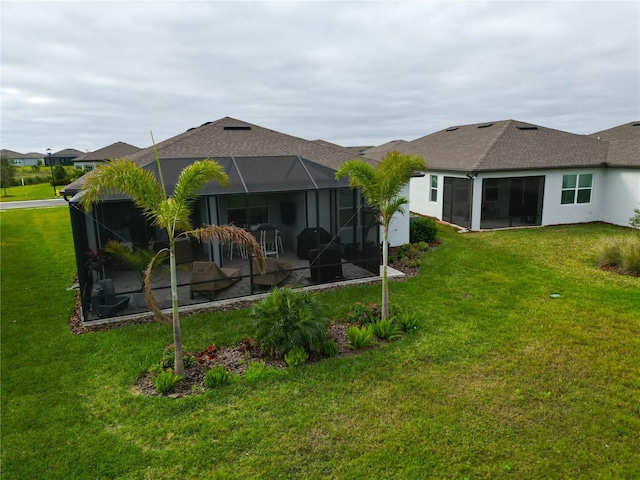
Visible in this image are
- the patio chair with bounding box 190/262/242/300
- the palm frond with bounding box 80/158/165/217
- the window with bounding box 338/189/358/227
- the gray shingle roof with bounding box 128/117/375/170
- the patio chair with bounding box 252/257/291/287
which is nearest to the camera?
the palm frond with bounding box 80/158/165/217

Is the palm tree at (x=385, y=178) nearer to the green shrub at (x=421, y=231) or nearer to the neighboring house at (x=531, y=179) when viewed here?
the green shrub at (x=421, y=231)

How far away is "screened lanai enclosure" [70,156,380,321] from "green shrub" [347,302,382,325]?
Answer: 8.06 ft

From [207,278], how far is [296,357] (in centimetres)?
389

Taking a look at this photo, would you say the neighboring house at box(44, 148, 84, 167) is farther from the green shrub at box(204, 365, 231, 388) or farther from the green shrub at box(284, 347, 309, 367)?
the green shrub at box(284, 347, 309, 367)

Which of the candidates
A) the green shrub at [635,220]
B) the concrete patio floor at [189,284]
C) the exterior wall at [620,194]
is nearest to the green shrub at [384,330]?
the concrete patio floor at [189,284]

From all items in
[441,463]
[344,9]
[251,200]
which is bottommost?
[441,463]

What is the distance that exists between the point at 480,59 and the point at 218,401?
61.1 feet

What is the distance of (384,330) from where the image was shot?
758 cm

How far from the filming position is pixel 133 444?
483 cm

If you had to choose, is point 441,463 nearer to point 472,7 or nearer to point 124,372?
point 124,372

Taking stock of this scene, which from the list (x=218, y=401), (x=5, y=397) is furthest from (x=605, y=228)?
(x=5, y=397)

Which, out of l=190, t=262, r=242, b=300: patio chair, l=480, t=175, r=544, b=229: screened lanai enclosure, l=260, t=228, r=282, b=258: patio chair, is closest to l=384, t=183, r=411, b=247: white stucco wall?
l=260, t=228, r=282, b=258: patio chair

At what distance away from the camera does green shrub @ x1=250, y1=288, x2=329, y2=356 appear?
674cm

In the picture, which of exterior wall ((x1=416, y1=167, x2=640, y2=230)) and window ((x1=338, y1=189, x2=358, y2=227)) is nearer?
window ((x1=338, y1=189, x2=358, y2=227))
